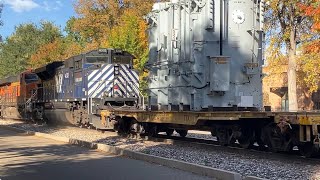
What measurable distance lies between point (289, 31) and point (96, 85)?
1598 cm

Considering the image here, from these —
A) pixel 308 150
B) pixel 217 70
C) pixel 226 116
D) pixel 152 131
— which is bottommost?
pixel 308 150

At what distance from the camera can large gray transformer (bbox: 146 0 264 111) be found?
1266 cm

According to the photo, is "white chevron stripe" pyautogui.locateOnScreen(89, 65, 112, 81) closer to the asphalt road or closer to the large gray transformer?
the asphalt road

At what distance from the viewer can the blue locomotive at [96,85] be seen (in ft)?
61.2

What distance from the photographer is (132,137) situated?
Answer: 54.6 ft

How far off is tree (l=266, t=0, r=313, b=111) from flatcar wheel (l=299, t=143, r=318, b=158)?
18030 mm

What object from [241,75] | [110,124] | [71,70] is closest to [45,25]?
[71,70]

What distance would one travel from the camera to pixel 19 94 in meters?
31.5

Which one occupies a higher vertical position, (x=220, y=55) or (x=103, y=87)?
(x=220, y=55)

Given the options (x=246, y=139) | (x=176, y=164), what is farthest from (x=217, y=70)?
(x=176, y=164)

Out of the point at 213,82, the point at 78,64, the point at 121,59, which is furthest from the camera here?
the point at 78,64

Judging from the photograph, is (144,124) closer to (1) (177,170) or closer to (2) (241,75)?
(2) (241,75)

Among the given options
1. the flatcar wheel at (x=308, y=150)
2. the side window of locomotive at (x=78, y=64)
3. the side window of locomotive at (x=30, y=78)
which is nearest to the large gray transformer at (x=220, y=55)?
the flatcar wheel at (x=308, y=150)

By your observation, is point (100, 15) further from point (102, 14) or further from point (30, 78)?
point (30, 78)
